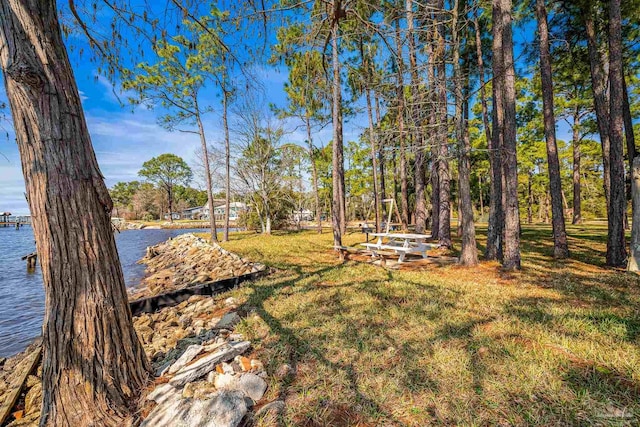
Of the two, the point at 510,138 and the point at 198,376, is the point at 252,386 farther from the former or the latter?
the point at 510,138

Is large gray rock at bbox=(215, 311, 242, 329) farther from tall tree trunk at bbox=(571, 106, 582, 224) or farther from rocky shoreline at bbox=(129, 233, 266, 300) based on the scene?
tall tree trunk at bbox=(571, 106, 582, 224)

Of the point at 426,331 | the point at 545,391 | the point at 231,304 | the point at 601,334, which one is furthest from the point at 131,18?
the point at 601,334

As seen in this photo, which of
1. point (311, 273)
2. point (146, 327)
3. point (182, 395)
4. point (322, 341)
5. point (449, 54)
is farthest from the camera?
→ point (449, 54)

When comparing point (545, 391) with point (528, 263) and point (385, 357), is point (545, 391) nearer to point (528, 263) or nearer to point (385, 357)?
point (385, 357)

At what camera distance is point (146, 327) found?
388 centimetres

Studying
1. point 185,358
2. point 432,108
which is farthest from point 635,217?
point 185,358

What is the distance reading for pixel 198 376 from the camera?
2.16m

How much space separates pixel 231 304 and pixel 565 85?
16.3 metres

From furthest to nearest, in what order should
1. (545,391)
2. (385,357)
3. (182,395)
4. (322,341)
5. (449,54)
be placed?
(449,54), (322,341), (385,357), (182,395), (545,391)

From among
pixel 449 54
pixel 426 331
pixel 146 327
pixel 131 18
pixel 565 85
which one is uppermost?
pixel 565 85

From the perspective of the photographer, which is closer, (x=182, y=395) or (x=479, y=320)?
(x=182, y=395)

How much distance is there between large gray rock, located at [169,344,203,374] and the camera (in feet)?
7.74

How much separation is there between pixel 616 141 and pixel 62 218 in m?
8.40

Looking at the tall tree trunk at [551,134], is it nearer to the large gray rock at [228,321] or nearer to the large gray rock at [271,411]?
the large gray rock at [228,321]
